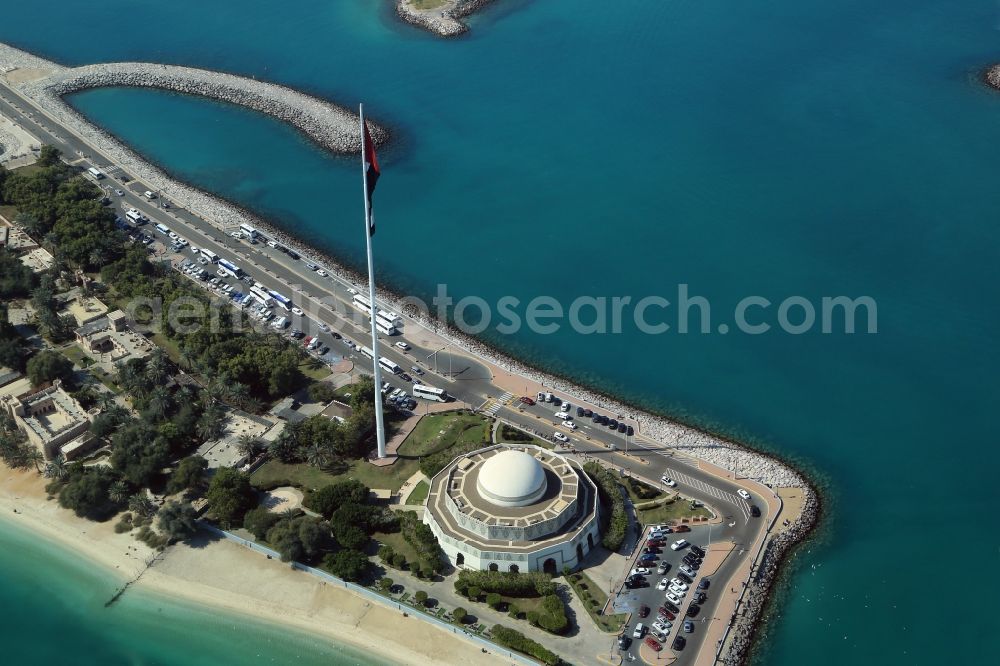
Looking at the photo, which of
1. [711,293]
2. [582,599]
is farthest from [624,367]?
[582,599]

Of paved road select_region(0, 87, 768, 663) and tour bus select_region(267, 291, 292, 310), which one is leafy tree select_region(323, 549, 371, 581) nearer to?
paved road select_region(0, 87, 768, 663)

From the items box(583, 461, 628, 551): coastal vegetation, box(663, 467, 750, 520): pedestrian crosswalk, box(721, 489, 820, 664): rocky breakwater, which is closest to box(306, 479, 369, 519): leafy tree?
box(583, 461, 628, 551): coastal vegetation

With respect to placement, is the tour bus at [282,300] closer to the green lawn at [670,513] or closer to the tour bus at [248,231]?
the tour bus at [248,231]

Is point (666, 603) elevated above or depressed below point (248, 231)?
below

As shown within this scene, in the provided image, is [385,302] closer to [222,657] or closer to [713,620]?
[222,657]

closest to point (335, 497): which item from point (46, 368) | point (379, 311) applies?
point (379, 311)

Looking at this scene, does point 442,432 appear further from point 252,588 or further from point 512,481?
point 252,588
